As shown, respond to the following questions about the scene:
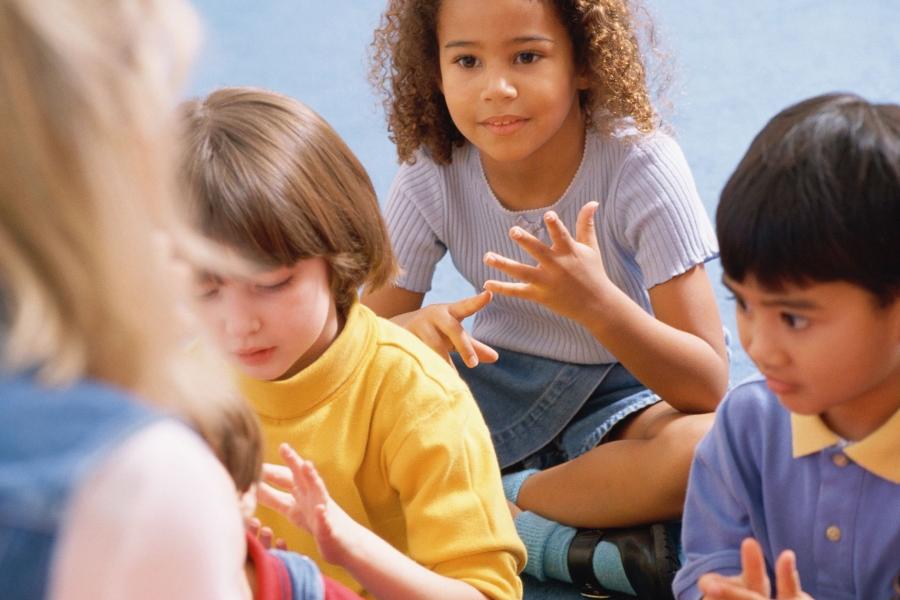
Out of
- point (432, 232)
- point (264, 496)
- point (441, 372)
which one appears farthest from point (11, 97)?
point (432, 232)

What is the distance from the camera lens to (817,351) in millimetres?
1013

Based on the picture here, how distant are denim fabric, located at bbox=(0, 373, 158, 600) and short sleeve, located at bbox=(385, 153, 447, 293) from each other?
113 centimetres

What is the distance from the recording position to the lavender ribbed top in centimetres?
156

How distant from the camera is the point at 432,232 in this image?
1740 mm

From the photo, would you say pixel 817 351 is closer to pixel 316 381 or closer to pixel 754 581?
pixel 754 581

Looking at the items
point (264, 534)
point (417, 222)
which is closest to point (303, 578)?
point (264, 534)

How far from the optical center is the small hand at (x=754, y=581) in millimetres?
961

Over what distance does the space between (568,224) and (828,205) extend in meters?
0.68

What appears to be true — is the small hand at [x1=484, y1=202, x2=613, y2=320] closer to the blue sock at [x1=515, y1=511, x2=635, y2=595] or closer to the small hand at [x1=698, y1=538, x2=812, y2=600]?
the blue sock at [x1=515, y1=511, x2=635, y2=595]

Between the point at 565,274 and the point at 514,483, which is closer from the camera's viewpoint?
the point at 565,274

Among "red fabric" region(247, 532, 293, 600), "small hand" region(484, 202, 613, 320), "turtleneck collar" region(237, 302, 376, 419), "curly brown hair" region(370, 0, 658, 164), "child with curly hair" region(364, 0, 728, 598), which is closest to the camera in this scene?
"red fabric" region(247, 532, 293, 600)

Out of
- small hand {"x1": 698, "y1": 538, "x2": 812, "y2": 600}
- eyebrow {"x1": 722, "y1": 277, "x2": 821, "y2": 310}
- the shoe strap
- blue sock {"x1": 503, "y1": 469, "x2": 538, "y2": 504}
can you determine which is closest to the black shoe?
the shoe strap

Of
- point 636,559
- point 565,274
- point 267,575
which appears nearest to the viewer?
point 267,575

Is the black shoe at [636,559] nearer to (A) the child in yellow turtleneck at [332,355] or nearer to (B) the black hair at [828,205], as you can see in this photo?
(A) the child in yellow turtleneck at [332,355]
